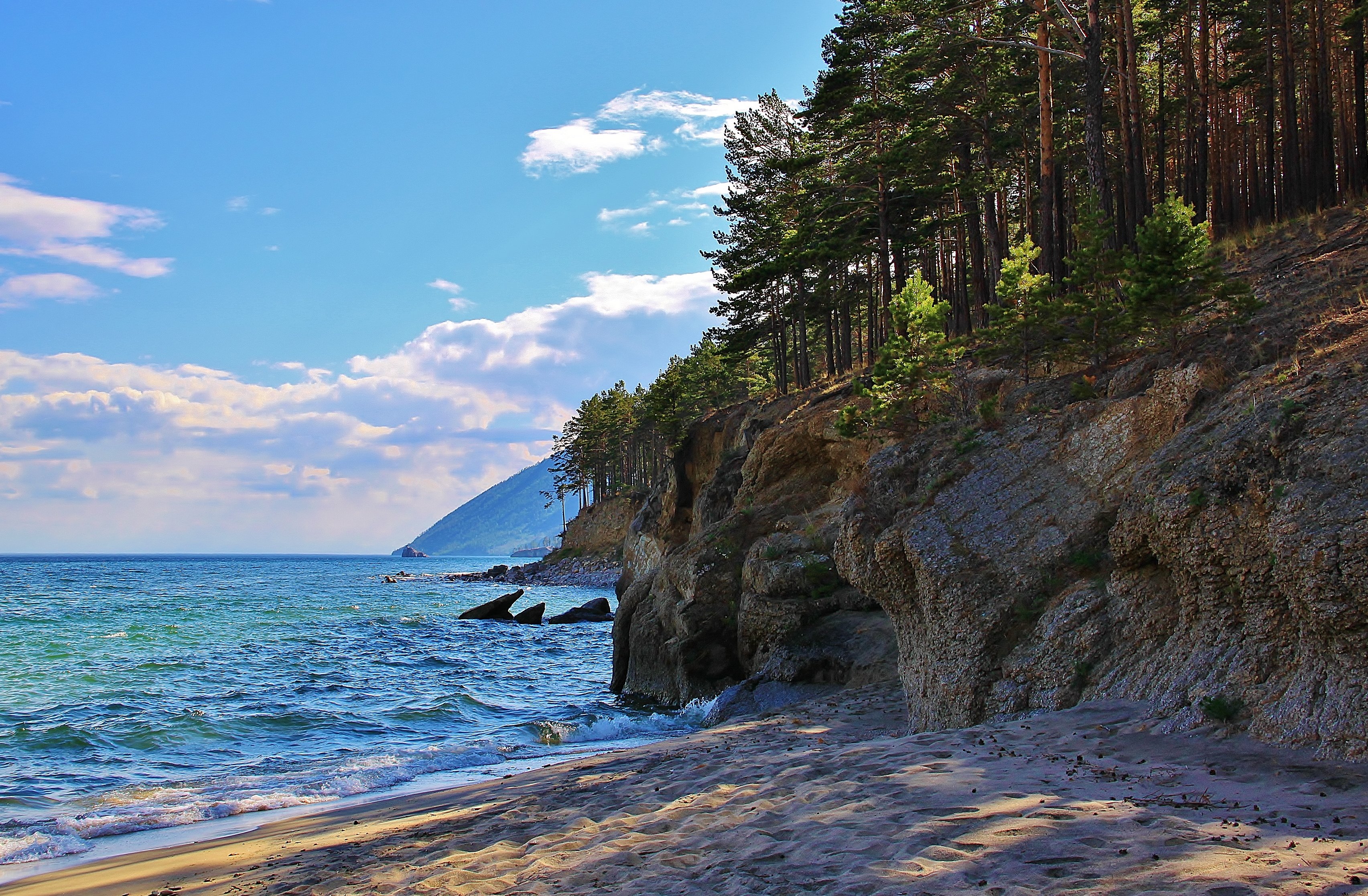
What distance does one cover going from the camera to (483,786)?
36.2ft

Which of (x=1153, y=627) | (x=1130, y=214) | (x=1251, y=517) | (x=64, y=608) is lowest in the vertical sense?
(x=64, y=608)

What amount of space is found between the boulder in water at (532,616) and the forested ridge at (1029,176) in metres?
17.5

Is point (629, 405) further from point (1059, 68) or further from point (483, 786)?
point (483, 786)

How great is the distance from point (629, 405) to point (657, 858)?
285 ft

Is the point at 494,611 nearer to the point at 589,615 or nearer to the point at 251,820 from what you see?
the point at 589,615

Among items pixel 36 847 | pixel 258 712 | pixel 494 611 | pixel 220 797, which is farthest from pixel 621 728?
pixel 494 611

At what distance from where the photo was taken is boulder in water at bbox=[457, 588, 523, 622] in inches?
1858

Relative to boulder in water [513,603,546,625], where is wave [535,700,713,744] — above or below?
above

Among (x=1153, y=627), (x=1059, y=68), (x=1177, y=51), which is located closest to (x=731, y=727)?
(x=1153, y=627)

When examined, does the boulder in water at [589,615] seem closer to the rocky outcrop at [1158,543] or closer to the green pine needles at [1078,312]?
the green pine needles at [1078,312]

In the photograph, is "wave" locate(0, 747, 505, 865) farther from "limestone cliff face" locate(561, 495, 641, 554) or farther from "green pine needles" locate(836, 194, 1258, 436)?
"limestone cliff face" locate(561, 495, 641, 554)

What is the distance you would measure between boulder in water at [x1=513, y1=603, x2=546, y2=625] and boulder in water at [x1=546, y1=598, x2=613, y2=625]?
0.61 meters

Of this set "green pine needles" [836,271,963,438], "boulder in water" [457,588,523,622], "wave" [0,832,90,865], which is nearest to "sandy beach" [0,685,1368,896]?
"wave" [0,832,90,865]

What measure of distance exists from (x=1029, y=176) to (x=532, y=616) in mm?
30882
